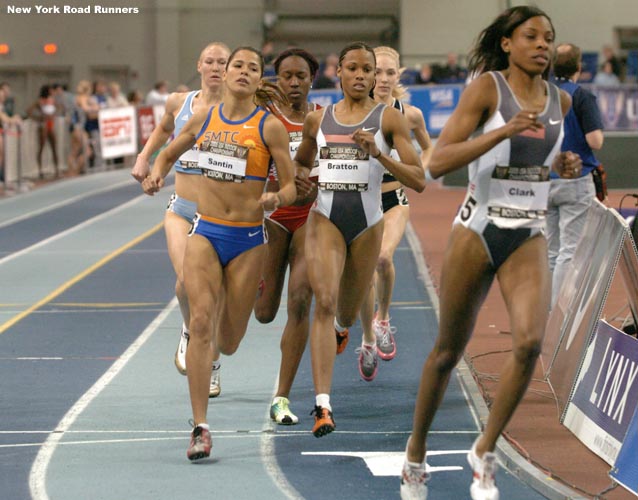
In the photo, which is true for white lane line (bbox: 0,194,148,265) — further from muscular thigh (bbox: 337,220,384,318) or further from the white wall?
the white wall

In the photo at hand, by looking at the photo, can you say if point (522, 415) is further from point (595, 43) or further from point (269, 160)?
point (595, 43)

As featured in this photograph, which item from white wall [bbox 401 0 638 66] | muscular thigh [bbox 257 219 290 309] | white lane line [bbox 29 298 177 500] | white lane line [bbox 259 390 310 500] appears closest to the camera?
white lane line [bbox 259 390 310 500]

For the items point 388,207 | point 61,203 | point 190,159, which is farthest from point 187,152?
point 61,203

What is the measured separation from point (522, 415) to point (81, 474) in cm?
277

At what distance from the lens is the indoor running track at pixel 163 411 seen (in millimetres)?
6730

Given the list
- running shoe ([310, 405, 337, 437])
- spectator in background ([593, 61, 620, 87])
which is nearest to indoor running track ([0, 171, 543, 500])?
running shoe ([310, 405, 337, 437])

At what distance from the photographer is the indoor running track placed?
6730 mm

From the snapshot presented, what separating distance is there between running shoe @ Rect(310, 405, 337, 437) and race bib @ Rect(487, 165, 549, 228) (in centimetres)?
180

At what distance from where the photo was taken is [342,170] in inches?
301

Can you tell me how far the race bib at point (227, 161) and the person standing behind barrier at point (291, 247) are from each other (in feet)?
2.31

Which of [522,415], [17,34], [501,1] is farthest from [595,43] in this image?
[522,415]

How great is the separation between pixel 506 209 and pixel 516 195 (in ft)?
0.26

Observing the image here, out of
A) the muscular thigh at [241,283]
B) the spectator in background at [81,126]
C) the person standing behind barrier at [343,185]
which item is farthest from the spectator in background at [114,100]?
the muscular thigh at [241,283]

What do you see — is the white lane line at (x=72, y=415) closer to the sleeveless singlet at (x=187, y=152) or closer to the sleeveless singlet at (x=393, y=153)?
the sleeveless singlet at (x=187, y=152)
